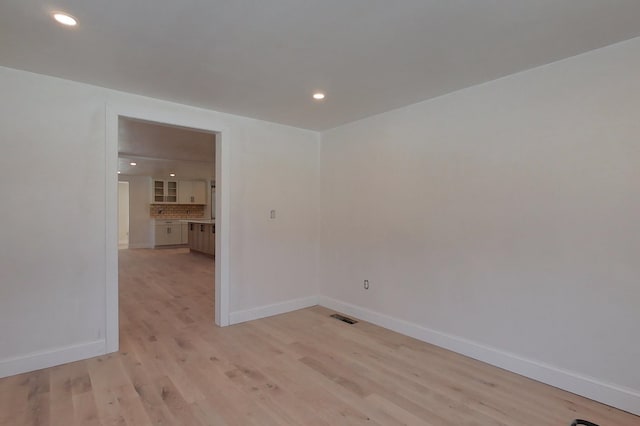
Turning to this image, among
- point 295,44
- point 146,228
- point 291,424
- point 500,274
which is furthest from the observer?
point 146,228

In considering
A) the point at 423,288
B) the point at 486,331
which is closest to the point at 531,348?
the point at 486,331

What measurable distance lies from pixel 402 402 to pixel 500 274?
1.32 meters

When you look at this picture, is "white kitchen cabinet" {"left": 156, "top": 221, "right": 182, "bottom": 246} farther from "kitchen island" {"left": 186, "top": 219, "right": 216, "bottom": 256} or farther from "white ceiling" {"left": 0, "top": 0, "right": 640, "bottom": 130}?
"white ceiling" {"left": 0, "top": 0, "right": 640, "bottom": 130}

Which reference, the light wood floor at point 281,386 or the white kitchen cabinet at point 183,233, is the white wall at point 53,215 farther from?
the white kitchen cabinet at point 183,233

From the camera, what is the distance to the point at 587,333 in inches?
90.6

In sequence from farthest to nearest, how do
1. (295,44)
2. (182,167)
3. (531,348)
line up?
(182,167) < (531,348) < (295,44)

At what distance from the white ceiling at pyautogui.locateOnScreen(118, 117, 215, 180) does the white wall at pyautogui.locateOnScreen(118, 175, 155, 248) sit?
1833 mm

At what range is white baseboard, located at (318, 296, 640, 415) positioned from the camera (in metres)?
Answer: 2.16

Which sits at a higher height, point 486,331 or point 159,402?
point 486,331

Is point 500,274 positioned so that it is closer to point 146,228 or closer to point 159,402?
point 159,402

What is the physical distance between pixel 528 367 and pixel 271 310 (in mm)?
2688

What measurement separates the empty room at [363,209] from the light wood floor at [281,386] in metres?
0.02

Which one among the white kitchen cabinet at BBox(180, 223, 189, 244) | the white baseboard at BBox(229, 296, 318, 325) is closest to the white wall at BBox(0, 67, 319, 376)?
the white baseboard at BBox(229, 296, 318, 325)

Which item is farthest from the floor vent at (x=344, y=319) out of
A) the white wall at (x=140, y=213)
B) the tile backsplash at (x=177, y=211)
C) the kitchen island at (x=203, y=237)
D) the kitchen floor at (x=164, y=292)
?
the tile backsplash at (x=177, y=211)
